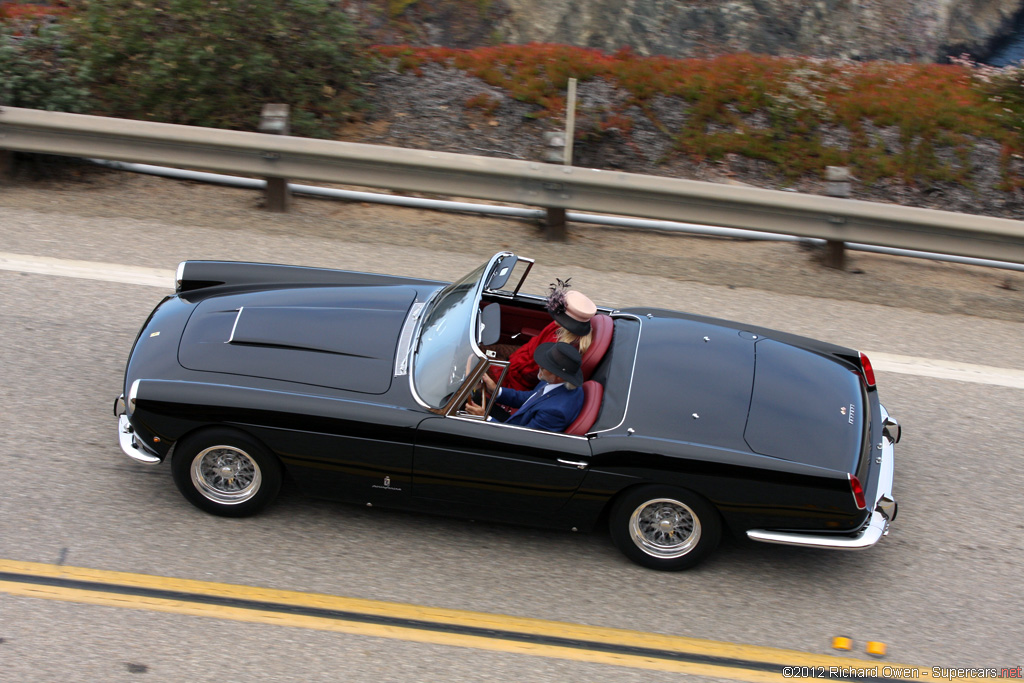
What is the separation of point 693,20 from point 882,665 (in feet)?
39.6

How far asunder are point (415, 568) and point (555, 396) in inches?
42.5

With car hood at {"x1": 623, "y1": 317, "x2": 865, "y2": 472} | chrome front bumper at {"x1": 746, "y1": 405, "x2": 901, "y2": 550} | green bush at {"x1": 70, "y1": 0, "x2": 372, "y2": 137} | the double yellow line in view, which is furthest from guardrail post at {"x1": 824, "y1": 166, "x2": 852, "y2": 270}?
green bush at {"x1": 70, "y1": 0, "x2": 372, "y2": 137}

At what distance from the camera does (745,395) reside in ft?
15.6

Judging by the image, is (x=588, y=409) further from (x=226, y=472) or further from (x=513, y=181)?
(x=513, y=181)

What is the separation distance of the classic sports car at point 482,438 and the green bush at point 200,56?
15.6 feet

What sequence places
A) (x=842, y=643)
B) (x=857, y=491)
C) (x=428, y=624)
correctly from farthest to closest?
(x=857, y=491) → (x=842, y=643) → (x=428, y=624)

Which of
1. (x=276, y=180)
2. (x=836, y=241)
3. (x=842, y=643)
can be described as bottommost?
(x=842, y=643)

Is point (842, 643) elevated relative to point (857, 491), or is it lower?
lower

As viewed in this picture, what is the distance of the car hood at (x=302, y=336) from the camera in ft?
15.1

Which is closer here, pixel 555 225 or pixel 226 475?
pixel 226 475

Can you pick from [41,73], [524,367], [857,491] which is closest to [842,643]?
[857,491]

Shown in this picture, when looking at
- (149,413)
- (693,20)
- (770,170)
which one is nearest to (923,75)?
(770,170)

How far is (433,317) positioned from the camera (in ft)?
16.3

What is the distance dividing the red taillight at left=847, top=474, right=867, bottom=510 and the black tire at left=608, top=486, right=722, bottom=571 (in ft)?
2.08
